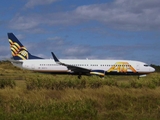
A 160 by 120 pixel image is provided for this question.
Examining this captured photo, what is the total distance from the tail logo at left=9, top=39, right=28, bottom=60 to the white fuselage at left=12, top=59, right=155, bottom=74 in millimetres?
2250

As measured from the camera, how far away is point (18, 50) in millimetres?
48469

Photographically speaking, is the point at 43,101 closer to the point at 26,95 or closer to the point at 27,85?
the point at 26,95

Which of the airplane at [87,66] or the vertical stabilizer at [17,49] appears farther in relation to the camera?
the vertical stabilizer at [17,49]

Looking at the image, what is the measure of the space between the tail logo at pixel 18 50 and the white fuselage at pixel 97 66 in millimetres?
2250

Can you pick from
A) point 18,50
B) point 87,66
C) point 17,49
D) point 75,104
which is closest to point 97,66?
point 87,66

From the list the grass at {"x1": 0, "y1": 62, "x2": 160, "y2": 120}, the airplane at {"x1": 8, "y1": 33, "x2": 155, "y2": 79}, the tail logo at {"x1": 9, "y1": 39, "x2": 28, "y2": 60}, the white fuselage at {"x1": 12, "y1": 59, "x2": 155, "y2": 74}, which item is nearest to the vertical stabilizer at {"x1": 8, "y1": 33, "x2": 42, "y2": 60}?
the tail logo at {"x1": 9, "y1": 39, "x2": 28, "y2": 60}

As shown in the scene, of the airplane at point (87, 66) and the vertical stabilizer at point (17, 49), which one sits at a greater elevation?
the vertical stabilizer at point (17, 49)

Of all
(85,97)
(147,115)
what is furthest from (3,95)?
(147,115)

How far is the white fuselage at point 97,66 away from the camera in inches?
1667

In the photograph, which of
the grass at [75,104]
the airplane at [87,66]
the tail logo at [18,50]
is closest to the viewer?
the grass at [75,104]

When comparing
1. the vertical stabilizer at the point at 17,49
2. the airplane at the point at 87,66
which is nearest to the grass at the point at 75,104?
the airplane at the point at 87,66

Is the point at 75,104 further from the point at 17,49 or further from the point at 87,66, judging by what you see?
the point at 17,49

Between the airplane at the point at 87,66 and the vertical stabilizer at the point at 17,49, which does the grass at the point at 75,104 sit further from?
the vertical stabilizer at the point at 17,49

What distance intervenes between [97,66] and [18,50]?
12.8 m
